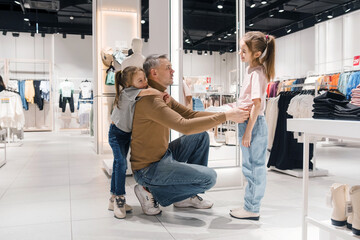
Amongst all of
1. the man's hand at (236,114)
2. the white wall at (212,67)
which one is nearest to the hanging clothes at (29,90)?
the white wall at (212,67)

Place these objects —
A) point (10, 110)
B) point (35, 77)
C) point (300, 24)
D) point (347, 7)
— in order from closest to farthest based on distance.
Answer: point (10, 110)
point (347, 7)
point (300, 24)
point (35, 77)

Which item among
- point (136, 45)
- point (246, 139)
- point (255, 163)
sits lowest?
point (255, 163)

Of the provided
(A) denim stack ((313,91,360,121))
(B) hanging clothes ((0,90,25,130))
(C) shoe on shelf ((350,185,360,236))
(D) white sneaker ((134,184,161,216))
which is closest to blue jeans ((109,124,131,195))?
(D) white sneaker ((134,184,161,216))

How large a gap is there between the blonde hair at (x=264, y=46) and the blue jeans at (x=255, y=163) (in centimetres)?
35

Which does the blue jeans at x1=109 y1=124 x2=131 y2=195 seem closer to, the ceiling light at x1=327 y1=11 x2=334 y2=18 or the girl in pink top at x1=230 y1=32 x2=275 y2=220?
the girl in pink top at x1=230 y1=32 x2=275 y2=220

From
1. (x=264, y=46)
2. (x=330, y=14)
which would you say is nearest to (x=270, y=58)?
(x=264, y=46)

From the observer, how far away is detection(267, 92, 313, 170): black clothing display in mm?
4176

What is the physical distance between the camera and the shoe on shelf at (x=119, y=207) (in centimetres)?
246

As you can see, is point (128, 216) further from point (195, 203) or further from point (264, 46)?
point (264, 46)

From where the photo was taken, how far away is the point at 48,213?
8.52 feet

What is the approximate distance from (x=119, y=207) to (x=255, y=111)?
1238 mm

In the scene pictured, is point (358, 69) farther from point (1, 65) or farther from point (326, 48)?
point (1, 65)

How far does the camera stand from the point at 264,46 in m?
2.30

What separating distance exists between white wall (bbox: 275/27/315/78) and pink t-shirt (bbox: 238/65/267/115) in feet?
28.1
